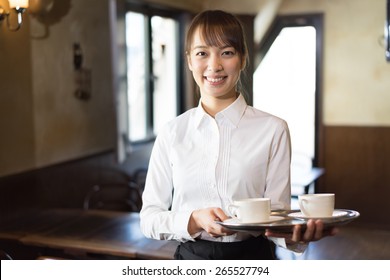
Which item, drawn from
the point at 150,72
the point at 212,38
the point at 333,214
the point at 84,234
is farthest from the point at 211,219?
the point at 150,72

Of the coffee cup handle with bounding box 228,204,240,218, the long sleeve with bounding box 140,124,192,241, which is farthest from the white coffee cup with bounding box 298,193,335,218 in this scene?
the long sleeve with bounding box 140,124,192,241

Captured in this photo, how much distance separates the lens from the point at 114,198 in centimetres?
349

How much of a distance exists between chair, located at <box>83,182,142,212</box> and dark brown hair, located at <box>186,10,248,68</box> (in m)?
2.18

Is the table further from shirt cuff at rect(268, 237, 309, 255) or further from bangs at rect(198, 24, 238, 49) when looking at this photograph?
bangs at rect(198, 24, 238, 49)

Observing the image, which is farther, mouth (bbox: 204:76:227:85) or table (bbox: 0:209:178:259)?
table (bbox: 0:209:178:259)

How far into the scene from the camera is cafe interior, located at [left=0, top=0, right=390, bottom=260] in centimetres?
244

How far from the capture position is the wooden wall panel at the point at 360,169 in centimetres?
305

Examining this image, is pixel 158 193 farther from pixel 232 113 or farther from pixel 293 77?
pixel 293 77

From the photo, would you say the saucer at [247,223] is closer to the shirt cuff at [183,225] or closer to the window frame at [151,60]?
the shirt cuff at [183,225]

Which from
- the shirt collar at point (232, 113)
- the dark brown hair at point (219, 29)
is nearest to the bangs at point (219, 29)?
the dark brown hair at point (219, 29)

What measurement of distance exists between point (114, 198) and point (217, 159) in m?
2.44

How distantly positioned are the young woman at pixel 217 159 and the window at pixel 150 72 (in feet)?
7.67
